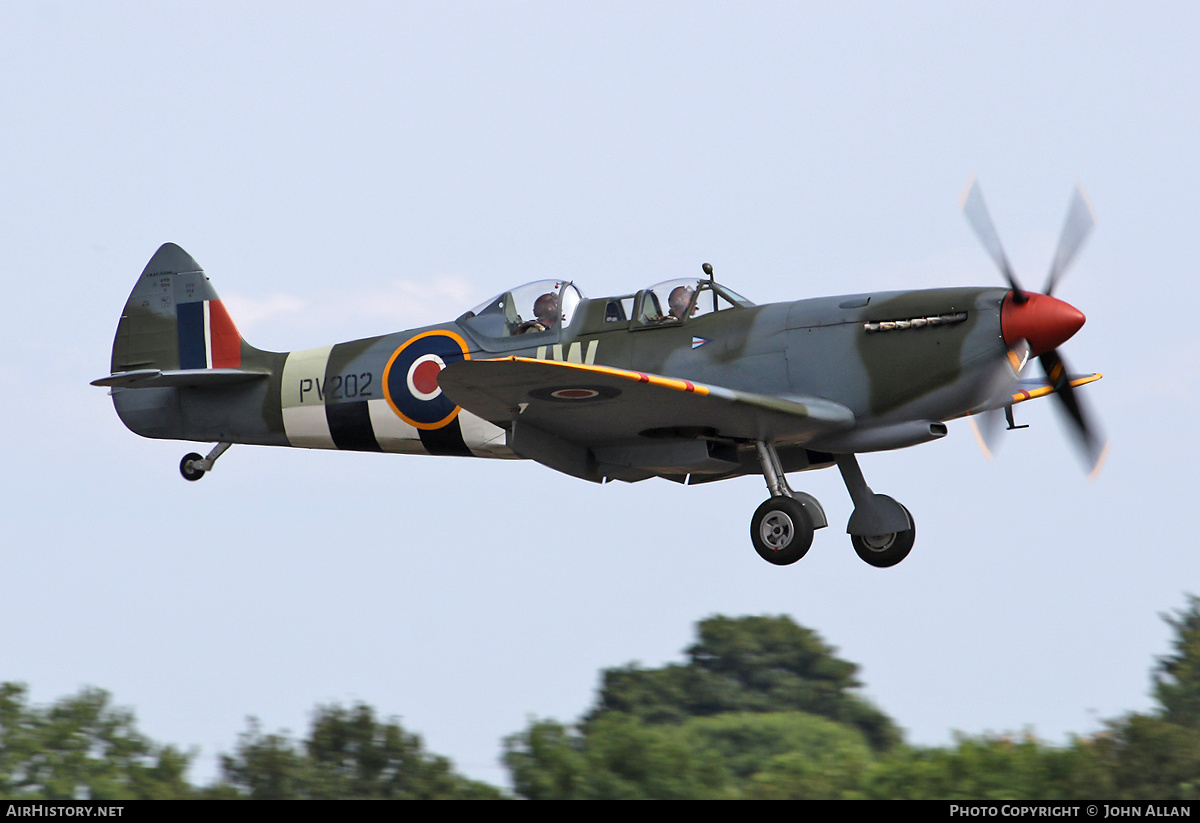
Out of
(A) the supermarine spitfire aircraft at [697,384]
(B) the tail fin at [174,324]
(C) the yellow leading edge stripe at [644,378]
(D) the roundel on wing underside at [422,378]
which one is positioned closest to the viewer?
(C) the yellow leading edge stripe at [644,378]

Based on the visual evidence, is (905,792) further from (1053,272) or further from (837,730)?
(837,730)

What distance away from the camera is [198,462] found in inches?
548

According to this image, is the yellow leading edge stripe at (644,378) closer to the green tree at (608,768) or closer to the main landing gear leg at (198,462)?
the main landing gear leg at (198,462)

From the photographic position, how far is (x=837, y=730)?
33219 mm

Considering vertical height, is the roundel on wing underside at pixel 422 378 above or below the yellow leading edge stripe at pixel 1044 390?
above

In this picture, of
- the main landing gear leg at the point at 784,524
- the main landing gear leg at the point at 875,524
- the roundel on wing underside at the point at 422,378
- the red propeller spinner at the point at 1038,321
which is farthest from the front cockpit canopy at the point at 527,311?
the red propeller spinner at the point at 1038,321

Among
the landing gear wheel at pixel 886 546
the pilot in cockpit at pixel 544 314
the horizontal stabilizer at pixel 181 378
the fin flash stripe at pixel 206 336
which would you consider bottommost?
the landing gear wheel at pixel 886 546

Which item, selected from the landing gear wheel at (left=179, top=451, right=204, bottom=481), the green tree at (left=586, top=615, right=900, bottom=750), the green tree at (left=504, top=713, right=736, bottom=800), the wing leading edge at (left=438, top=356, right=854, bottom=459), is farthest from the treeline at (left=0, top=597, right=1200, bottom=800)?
the green tree at (left=586, top=615, right=900, bottom=750)

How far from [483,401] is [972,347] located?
147 inches

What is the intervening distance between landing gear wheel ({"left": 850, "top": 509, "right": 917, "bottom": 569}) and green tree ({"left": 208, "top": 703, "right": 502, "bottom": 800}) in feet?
30.0

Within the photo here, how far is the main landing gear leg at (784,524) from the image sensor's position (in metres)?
11.0

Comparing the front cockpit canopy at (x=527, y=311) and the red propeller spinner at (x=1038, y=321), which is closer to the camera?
the red propeller spinner at (x=1038, y=321)

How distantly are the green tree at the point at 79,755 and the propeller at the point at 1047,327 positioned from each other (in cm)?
1271

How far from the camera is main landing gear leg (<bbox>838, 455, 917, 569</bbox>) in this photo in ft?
39.3
